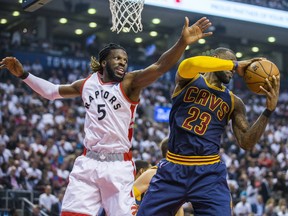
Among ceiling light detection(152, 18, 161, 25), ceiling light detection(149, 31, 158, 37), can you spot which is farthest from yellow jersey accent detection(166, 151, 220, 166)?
ceiling light detection(149, 31, 158, 37)

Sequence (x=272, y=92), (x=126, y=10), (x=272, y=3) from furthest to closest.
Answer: (x=272, y=3) < (x=126, y=10) < (x=272, y=92)

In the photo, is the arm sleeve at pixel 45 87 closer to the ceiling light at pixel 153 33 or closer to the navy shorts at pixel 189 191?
the navy shorts at pixel 189 191

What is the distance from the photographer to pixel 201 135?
19.0 feet

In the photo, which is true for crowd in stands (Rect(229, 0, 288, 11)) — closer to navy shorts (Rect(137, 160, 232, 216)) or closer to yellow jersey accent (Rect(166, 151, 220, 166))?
yellow jersey accent (Rect(166, 151, 220, 166))

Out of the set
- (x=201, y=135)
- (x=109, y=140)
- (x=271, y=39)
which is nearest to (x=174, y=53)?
(x=201, y=135)

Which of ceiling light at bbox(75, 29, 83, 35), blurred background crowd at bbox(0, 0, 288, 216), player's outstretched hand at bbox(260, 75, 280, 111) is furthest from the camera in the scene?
ceiling light at bbox(75, 29, 83, 35)

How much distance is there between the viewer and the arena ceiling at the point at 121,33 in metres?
29.5

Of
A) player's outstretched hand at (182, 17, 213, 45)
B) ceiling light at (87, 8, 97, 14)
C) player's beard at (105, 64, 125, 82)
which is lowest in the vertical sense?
player's beard at (105, 64, 125, 82)

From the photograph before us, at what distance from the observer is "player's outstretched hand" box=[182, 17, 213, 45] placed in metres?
5.71

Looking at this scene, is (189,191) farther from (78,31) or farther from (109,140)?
(78,31)

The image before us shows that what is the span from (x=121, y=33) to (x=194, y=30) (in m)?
26.4

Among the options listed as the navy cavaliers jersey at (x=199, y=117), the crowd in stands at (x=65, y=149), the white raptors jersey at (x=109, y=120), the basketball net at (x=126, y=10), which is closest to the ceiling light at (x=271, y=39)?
the crowd in stands at (x=65, y=149)

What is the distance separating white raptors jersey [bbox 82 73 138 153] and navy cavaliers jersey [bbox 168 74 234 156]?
2.29ft

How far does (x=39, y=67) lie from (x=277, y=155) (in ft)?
34.5
